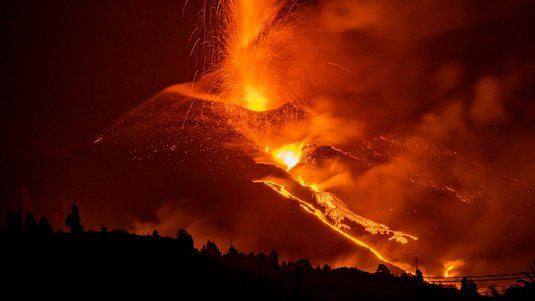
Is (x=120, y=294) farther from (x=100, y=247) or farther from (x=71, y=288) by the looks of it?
(x=100, y=247)

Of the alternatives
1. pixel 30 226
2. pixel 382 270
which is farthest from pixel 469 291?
pixel 30 226

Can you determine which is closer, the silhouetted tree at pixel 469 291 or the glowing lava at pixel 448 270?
the silhouetted tree at pixel 469 291

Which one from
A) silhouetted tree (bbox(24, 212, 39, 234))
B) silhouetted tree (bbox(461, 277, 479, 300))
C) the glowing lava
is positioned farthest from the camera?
the glowing lava

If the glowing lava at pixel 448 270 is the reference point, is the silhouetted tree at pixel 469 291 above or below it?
below

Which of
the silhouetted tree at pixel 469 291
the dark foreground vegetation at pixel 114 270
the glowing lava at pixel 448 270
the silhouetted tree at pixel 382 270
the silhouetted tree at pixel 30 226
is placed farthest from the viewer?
the glowing lava at pixel 448 270

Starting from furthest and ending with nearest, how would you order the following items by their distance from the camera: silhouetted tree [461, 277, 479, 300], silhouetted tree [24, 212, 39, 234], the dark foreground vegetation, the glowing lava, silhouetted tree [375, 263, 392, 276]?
the glowing lava, silhouetted tree [375, 263, 392, 276], silhouetted tree [461, 277, 479, 300], silhouetted tree [24, 212, 39, 234], the dark foreground vegetation

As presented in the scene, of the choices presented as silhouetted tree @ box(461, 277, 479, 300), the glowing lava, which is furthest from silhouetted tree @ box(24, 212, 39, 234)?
the glowing lava

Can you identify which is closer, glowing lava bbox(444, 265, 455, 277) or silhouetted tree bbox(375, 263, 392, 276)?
silhouetted tree bbox(375, 263, 392, 276)

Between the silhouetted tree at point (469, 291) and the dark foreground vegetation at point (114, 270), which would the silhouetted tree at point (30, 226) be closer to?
the dark foreground vegetation at point (114, 270)

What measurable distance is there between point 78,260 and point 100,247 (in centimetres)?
293

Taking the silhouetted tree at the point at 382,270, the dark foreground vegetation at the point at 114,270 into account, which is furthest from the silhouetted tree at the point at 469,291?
the dark foreground vegetation at the point at 114,270

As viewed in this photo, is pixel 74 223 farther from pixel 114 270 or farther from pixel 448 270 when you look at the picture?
pixel 448 270

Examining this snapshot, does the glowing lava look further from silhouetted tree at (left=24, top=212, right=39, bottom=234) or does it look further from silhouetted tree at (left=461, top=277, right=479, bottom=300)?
silhouetted tree at (left=24, top=212, right=39, bottom=234)

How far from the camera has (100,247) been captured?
44500 millimetres
